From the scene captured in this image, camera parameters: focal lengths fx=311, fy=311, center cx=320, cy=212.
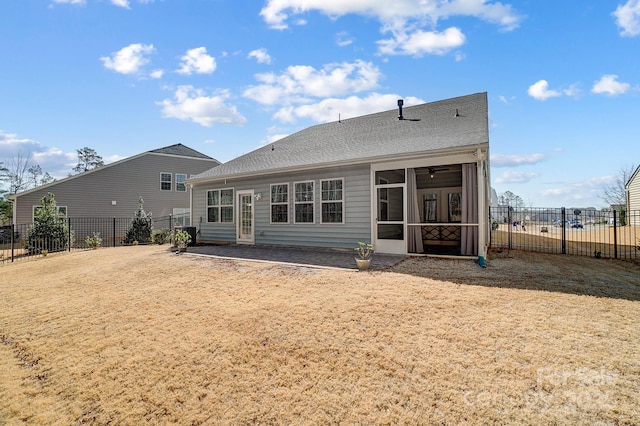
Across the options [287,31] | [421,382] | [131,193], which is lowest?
[421,382]

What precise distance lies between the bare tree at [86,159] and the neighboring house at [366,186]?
37.8 metres

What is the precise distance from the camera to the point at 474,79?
42.8 feet

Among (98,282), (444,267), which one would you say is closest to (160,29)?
(98,282)

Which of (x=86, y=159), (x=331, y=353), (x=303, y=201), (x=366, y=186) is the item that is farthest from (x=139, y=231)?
(x=86, y=159)

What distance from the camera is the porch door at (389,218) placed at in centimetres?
925

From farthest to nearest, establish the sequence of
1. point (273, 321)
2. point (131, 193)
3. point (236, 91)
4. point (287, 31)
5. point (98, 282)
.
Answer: point (131, 193), point (236, 91), point (287, 31), point (98, 282), point (273, 321)

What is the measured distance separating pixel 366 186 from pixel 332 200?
4.19 feet

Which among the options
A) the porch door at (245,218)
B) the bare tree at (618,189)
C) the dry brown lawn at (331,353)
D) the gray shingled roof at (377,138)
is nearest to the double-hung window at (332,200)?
the gray shingled roof at (377,138)

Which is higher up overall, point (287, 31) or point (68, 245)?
point (287, 31)

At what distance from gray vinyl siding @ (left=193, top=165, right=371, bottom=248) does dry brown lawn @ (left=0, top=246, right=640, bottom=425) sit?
11.9ft

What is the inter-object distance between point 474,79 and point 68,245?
1881 cm

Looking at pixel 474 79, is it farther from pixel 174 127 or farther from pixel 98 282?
pixel 174 127

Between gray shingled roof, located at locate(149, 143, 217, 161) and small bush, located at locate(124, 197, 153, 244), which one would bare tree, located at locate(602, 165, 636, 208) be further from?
small bush, located at locate(124, 197, 153, 244)

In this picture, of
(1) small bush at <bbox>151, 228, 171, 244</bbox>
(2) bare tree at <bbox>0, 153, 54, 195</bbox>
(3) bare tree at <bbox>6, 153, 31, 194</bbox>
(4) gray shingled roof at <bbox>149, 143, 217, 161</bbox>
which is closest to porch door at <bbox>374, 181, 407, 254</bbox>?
(1) small bush at <bbox>151, 228, 171, 244</bbox>
